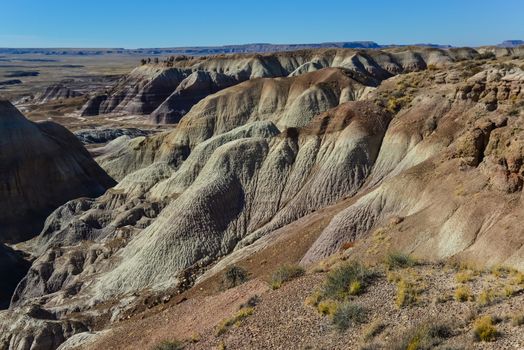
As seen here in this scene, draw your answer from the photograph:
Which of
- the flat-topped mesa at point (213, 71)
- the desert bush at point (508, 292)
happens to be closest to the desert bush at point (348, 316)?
the desert bush at point (508, 292)

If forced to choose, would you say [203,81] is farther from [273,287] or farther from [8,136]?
[273,287]

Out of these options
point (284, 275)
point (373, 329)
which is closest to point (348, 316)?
point (373, 329)

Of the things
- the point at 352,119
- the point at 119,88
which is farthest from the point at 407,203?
the point at 119,88

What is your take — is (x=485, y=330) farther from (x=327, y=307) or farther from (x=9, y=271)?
(x=9, y=271)

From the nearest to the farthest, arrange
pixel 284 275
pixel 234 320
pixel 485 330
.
Answer: pixel 485 330 < pixel 234 320 < pixel 284 275

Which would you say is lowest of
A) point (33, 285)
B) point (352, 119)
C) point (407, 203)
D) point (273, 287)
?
point (33, 285)

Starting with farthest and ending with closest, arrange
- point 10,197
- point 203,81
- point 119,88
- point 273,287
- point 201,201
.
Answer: point 119,88, point 203,81, point 10,197, point 201,201, point 273,287
